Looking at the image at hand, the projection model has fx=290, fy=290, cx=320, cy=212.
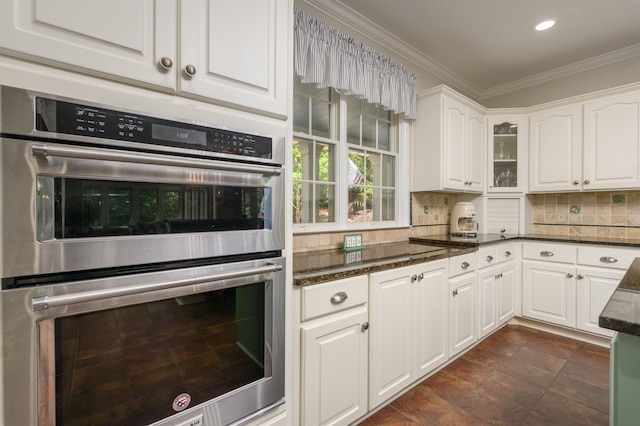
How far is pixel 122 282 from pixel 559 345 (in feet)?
11.0

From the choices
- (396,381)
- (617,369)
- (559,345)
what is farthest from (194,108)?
(559,345)

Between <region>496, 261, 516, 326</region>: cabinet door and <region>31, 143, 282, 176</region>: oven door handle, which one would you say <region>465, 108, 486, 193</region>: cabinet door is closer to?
<region>496, 261, 516, 326</region>: cabinet door

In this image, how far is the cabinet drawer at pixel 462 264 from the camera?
214 cm

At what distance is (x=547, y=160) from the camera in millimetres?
3027

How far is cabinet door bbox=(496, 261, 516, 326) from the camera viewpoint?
275 centimetres

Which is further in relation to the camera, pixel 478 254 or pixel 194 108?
pixel 478 254

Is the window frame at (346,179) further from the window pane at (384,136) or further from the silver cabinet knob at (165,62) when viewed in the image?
the silver cabinet knob at (165,62)

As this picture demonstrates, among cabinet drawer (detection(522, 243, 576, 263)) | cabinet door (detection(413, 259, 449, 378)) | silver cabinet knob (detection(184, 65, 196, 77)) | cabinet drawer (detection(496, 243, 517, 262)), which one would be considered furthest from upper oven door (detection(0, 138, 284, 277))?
cabinet drawer (detection(522, 243, 576, 263))

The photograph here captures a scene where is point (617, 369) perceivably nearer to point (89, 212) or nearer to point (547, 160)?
point (89, 212)

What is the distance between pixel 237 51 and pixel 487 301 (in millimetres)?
2726

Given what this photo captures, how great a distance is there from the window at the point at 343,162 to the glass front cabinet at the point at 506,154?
46.7 inches

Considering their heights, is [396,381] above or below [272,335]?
below

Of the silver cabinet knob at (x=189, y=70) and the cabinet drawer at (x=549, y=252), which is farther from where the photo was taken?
the cabinet drawer at (x=549, y=252)

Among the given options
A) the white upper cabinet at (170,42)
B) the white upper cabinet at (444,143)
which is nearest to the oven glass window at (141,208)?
the white upper cabinet at (170,42)
